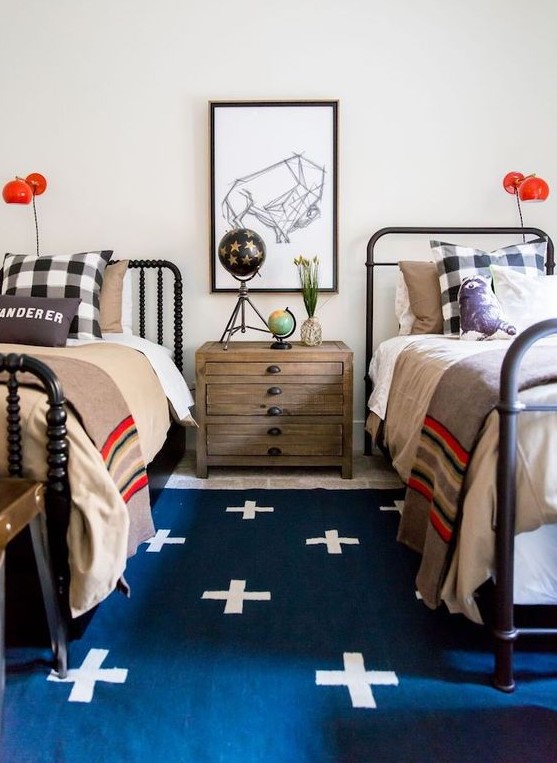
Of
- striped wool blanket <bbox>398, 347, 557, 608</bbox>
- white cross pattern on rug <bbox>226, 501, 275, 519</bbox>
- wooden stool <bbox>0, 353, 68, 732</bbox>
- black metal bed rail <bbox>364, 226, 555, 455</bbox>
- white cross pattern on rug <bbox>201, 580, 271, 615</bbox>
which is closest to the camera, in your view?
wooden stool <bbox>0, 353, 68, 732</bbox>

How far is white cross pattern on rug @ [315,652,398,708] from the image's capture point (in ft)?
4.11

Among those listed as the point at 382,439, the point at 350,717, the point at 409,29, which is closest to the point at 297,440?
the point at 382,439

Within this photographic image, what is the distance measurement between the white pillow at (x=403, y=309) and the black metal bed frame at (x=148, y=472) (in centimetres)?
104

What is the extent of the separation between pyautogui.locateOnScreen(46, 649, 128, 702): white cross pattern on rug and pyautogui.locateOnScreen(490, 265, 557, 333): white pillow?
1761mm

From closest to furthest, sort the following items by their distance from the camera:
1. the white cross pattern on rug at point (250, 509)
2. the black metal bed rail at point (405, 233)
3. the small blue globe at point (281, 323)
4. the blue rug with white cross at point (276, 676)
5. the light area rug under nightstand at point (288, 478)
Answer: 1. the blue rug with white cross at point (276, 676)
2. the white cross pattern on rug at point (250, 509)
3. the light area rug under nightstand at point (288, 478)
4. the small blue globe at point (281, 323)
5. the black metal bed rail at point (405, 233)

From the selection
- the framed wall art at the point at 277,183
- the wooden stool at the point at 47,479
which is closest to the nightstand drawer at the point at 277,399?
the framed wall art at the point at 277,183

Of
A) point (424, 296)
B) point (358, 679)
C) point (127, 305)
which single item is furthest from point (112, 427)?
point (424, 296)

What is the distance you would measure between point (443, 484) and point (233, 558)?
2.41 feet

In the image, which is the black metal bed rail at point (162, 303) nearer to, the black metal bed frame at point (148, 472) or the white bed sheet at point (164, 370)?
the black metal bed frame at point (148, 472)

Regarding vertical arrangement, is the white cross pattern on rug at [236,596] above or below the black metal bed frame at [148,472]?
below

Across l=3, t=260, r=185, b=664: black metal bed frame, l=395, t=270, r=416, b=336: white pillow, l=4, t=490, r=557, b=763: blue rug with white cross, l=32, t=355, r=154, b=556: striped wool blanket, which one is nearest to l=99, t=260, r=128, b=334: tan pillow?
l=3, t=260, r=185, b=664: black metal bed frame

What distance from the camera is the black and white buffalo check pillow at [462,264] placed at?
253 cm

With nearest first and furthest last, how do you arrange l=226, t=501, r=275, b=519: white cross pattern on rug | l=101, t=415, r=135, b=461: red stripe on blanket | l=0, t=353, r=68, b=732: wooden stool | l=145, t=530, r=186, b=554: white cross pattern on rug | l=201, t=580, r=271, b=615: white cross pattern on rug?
1. l=0, t=353, r=68, b=732: wooden stool
2. l=101, t=415, r=135, b=461: red stripe on blanket
3. l=201, t=580, r=271, b=615: white cross pattern on rug
4. l=145, t=530, r=186, b=554: white cross pattern on rug
5. l=226, t=501, r=275, b=519: white cross pattern on rug

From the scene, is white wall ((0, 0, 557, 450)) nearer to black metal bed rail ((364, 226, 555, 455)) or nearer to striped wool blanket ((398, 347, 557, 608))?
black metal bed rail ((364, 226, 555, 455))
